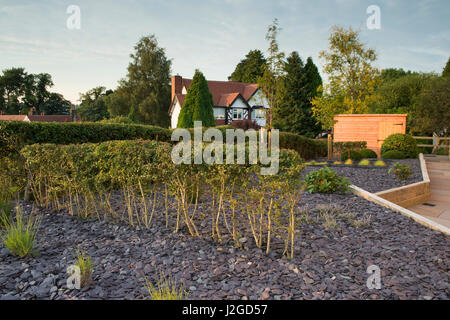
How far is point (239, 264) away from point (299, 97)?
28.5 meters

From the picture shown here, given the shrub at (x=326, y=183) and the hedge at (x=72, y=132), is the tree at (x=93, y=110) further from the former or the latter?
the shrub at (x=326, y=183)

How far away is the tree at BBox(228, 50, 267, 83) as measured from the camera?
38.7 m

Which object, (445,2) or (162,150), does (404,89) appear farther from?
(162,150)

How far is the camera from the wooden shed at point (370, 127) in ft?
48.4

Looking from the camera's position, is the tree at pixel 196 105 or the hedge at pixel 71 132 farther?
the tree at pixel 196 105

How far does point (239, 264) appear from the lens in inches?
104

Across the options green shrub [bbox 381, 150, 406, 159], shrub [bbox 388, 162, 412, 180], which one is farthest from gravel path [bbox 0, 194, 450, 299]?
green shrub [bbox 381, 150, 406, 159]

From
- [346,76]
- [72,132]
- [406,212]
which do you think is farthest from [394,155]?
[72,132]

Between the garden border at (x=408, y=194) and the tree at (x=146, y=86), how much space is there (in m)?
29.0

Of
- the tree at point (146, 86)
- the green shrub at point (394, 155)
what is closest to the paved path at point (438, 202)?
the green shrub at point (394, 155)

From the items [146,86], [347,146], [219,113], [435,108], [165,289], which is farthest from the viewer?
[146,86]

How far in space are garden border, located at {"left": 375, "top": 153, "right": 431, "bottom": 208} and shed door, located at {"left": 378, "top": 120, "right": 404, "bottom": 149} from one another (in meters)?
A: 8.39

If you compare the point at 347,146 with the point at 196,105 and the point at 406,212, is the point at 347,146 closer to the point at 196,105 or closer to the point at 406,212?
the point at 406,212
